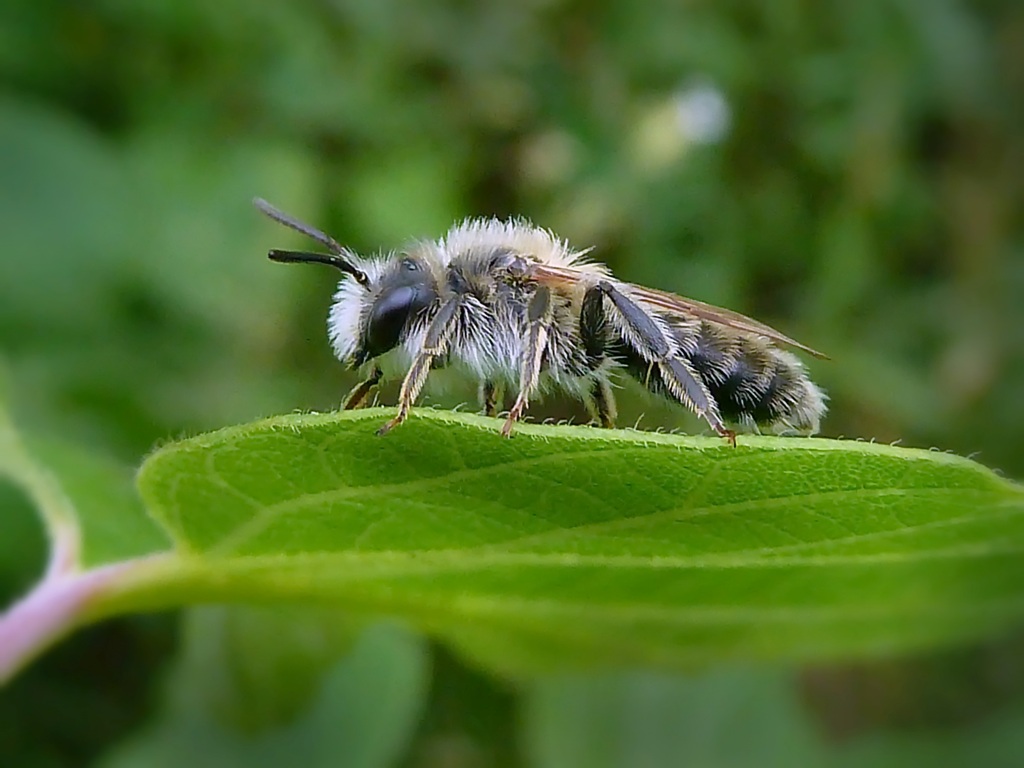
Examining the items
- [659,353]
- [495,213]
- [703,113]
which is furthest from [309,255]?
[703,113]

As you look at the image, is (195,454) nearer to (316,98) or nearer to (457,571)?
(457,571)

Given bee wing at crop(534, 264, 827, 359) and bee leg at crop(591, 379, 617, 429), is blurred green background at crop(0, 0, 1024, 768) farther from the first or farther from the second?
bee wing at crop(534, 264, 827, 359)

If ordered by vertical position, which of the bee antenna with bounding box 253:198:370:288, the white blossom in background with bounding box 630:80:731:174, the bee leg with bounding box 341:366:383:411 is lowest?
the bee leg with bounding box 341:366:383:411

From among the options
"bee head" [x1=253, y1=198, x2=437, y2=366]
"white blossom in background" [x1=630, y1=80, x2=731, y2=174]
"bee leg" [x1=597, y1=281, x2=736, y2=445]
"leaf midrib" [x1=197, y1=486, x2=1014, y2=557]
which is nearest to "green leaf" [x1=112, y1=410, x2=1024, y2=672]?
"leaf midrib" [x1=197, y1=486, x2=1014, y2=557]

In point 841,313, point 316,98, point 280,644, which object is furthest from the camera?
point 841,313

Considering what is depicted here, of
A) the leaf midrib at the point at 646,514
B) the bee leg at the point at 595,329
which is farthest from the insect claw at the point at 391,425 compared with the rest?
the bee leg at the point at 595,329

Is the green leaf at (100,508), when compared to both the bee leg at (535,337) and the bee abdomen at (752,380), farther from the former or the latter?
the bee abdomen at (752,380)

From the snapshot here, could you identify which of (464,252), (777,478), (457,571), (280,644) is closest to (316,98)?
(464,252)

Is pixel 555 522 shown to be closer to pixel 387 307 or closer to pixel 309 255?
pixel 387 307
